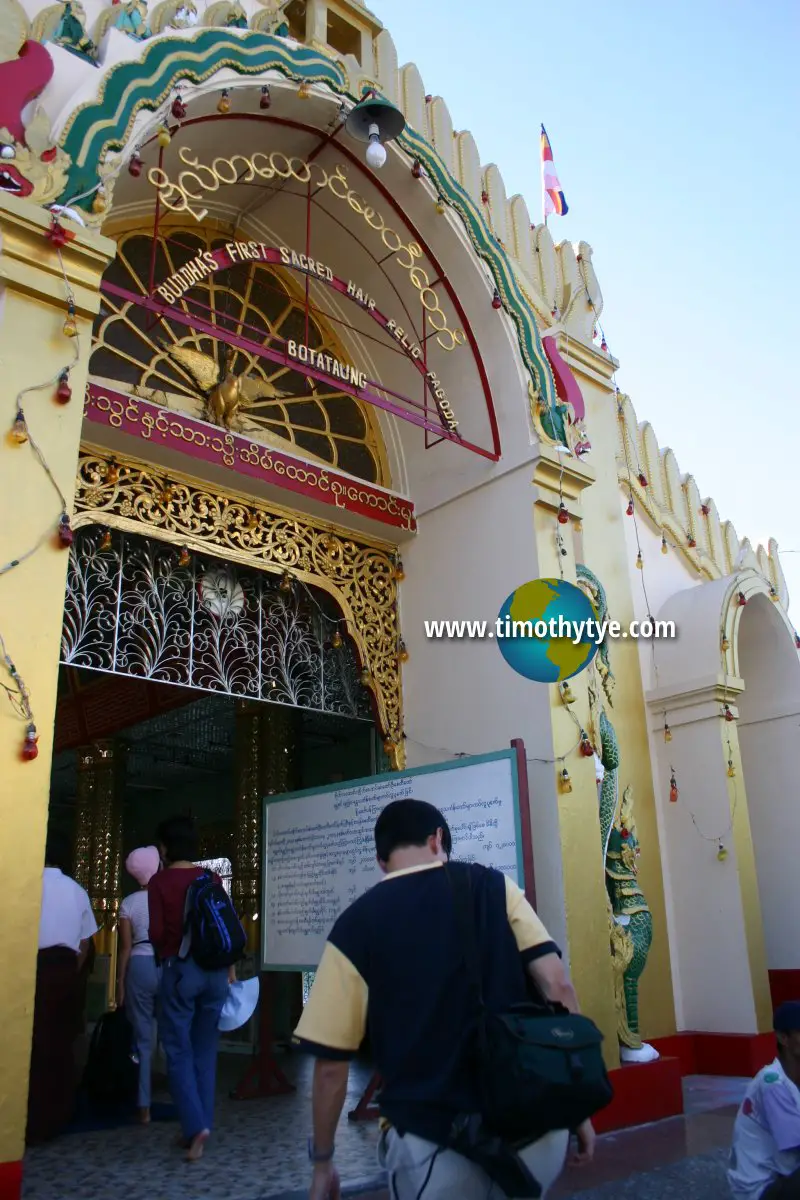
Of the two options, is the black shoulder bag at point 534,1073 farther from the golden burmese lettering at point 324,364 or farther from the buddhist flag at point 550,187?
the buddhist flag at point 550,187

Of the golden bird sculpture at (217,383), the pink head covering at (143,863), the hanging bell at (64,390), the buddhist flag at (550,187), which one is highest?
the buddhist flag at (550,187)

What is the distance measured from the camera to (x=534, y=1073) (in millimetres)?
1797

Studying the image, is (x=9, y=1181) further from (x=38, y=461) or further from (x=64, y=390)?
(x=64, y=390)

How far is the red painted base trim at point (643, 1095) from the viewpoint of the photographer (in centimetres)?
480

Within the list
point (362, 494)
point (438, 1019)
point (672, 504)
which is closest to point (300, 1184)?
point (438, 1019)

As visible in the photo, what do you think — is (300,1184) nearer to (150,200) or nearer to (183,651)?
(183,651)

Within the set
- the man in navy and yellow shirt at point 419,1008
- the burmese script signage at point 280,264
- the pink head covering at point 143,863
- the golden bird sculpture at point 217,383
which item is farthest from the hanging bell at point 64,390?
the pink head covering at point 143,863

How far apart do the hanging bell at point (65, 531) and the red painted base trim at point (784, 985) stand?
6447 mm

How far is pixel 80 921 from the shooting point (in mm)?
4480

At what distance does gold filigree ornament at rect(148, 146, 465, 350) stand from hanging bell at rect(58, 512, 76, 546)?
7.94 feet

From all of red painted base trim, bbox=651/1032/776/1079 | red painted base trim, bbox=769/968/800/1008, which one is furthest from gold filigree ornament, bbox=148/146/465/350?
red painted base trim, bbox=769/968/800/1008

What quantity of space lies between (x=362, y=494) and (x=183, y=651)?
150 cm

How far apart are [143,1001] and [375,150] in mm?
4364

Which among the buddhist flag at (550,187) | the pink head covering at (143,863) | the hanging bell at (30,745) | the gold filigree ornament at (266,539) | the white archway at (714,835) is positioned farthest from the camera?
the buddhist flag at (550,187)
